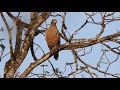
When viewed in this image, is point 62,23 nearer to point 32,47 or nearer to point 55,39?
point 32,47

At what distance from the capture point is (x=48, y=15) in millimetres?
3811

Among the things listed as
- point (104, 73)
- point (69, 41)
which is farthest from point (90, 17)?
point (104, 73)

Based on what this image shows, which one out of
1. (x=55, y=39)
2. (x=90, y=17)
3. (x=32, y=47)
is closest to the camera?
(x=90, y=17)

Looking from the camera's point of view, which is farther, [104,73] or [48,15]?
[48,15]

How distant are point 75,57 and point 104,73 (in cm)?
60

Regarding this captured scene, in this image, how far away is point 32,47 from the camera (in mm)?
3707
